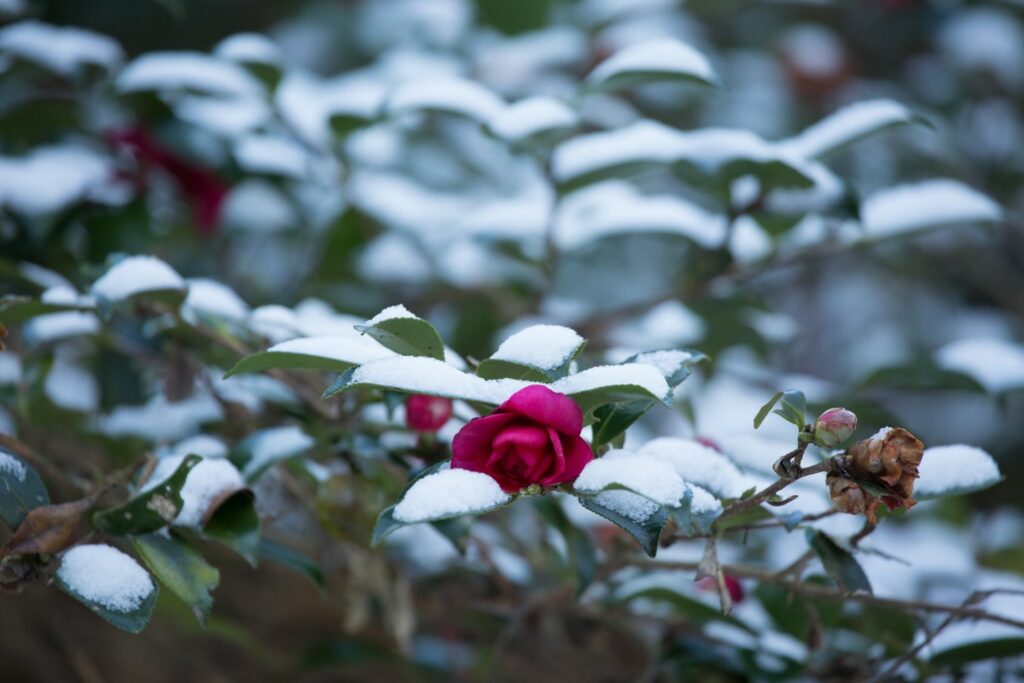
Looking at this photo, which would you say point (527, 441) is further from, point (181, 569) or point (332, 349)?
A: point (181, 569)

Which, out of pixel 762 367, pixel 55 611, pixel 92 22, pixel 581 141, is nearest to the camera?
pixel 581 141

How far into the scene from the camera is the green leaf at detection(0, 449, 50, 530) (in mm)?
636

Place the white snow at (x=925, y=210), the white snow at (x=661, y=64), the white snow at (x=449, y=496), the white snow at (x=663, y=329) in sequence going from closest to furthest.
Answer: the white snow at (x=449, y=496), the white snow at (x=661, y=64), the white snow at (x=925, y=210), the white snow at (x=663, y=329)

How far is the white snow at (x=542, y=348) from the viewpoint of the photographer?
0.61 meters

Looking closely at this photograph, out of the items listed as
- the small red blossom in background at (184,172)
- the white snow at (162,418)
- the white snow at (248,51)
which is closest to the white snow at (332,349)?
the white snow at (162,418)

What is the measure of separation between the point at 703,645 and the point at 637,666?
0.85 ft

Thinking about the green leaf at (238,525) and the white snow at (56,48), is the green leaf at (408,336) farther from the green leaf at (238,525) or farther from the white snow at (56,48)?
the white snow at (56,48)

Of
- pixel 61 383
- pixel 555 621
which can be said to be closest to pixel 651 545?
pixel 555 621

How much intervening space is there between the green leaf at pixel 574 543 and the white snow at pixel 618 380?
209 millimetres

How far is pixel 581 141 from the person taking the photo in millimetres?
1093

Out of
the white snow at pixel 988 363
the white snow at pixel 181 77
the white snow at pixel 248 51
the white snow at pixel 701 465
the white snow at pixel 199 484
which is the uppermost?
the white snow at pixel 248 51

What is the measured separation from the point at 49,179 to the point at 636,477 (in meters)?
0.80

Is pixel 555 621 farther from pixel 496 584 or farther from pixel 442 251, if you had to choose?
pixel 442 251

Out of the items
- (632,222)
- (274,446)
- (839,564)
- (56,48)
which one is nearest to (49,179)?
(56,48)
